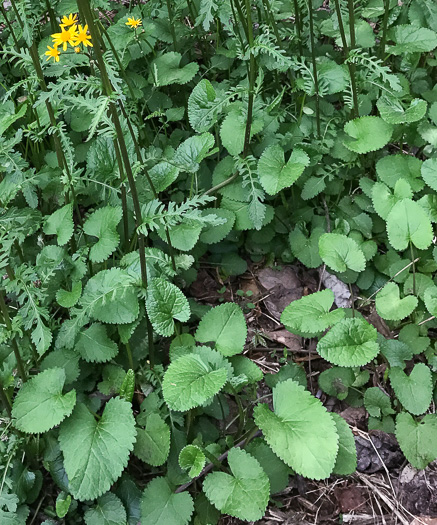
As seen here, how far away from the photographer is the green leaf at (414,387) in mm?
1582

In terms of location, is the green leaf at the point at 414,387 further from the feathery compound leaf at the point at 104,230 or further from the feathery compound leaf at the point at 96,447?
the feathery compound leaf at the point at 104,230

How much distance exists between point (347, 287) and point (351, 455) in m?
0.69

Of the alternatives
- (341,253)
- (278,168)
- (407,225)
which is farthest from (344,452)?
(278,168)

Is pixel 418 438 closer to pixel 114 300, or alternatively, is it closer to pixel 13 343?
pixel 114 300

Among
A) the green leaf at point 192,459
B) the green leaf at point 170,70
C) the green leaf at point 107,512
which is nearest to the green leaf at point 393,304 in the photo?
the green leaf at point 192,459

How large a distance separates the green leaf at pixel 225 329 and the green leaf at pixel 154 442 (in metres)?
0.29

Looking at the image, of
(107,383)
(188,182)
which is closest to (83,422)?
(107,383)

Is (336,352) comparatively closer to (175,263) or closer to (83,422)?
(175,263)

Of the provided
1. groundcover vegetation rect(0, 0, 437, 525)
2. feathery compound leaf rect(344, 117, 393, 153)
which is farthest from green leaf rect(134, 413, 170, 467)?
feathery compound leaf rect(344, 117, 393, 153)

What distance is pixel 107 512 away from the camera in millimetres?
1423

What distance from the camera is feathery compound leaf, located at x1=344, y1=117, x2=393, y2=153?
1.88m

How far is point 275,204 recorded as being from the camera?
2137 mm

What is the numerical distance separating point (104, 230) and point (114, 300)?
0.85 ft

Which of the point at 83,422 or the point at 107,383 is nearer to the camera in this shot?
the point at 83,422
